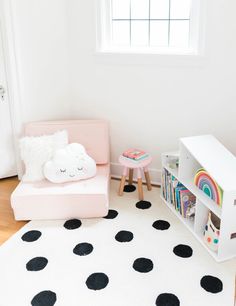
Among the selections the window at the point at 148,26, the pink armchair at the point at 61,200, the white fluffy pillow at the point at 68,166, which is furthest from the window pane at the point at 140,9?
the pink armchair at the point at 61,200

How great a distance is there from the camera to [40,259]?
88.7 inches

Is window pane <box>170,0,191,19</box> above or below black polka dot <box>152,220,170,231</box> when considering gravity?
above

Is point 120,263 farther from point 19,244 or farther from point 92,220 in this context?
point 19,244

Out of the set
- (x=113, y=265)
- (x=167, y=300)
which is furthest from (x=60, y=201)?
(x=167, y=300)

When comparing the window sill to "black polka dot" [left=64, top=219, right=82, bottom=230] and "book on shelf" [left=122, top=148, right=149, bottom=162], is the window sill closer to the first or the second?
"book on shelf" [left=122, top=148, right=149, bottom=162]

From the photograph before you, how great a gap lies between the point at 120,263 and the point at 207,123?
1.27m

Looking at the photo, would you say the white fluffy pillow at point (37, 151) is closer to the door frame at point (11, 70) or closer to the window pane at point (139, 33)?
the door frame at point (11, 70)

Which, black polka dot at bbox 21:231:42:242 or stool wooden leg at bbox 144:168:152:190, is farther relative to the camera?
stool wooden leg at bbox 144:168:152:190

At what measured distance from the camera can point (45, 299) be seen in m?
1.96

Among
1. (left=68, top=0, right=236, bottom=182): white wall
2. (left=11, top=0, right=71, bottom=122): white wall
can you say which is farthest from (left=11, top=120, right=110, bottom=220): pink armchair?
(left=11, top=0, right=71, bottom=122): white wall

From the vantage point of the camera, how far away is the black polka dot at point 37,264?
2178 mm

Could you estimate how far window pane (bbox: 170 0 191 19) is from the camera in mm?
2770

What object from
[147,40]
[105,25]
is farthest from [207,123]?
[105,25]

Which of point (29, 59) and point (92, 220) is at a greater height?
point (29, 59)
